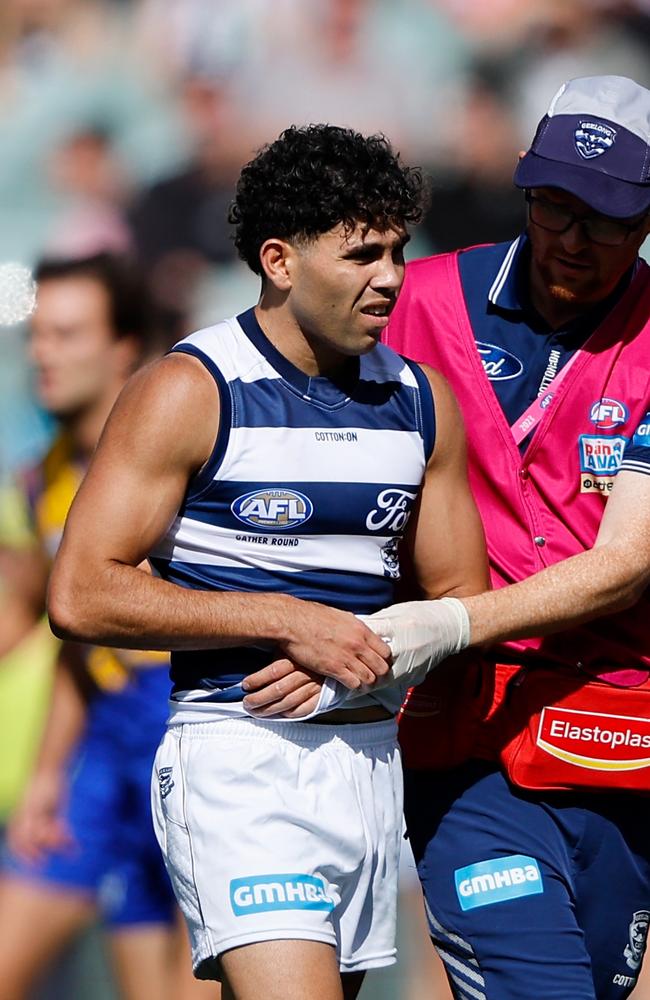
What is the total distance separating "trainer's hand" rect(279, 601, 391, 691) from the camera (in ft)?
8.77

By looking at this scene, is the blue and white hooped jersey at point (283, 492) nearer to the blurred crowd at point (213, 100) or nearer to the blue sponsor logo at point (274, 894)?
the blue sponsor logo at point (274, 894)

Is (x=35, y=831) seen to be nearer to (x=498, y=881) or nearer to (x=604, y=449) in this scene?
(x=498, y=881)

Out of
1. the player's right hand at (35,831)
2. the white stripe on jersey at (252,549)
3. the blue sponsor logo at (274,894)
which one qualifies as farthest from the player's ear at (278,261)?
the player's right hand at (35,831)

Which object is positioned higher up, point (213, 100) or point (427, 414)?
point (213, 100)

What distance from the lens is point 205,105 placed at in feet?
13.6

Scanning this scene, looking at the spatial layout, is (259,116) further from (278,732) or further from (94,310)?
(278,732)

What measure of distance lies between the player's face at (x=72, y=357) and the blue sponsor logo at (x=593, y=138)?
5.24 ft

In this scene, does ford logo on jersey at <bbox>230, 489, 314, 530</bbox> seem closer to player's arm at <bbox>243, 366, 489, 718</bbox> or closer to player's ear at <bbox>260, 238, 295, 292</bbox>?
player's arm at <bbox>243, 366, 489, 718</bbox>

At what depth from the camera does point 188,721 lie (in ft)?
9.07

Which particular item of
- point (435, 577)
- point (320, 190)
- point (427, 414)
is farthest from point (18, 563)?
point (320, 190)

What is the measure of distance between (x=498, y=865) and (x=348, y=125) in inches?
81.9

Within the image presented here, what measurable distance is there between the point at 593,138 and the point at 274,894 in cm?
150

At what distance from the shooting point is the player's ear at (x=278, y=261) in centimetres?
281

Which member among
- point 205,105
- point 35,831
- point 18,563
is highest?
point 205,105
